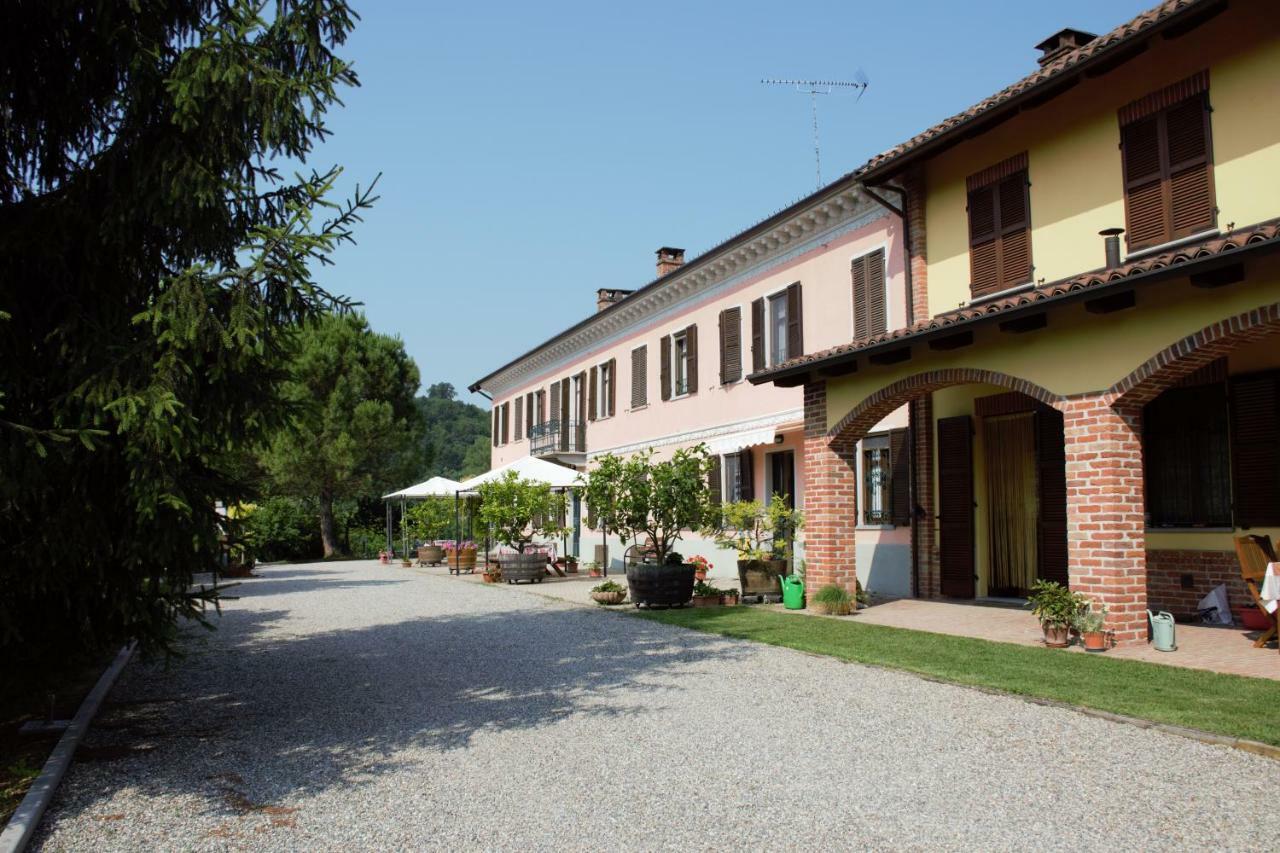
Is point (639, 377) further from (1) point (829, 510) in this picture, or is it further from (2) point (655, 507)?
(1) point (829, 510)

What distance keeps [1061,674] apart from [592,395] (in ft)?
62.5

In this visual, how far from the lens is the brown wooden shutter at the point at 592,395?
25219 mm

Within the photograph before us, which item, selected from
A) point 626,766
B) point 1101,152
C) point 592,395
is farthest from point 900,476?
point 592,395

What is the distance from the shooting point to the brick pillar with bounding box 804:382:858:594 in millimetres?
11523

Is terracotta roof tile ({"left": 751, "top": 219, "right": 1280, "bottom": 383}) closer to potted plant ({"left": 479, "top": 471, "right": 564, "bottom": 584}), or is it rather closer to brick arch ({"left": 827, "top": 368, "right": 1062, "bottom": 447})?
brick arch ({"left": 827, "top": 368, "right": 1062, "bottom": 447})

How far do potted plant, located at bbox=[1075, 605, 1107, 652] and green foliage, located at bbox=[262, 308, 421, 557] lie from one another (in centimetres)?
2743

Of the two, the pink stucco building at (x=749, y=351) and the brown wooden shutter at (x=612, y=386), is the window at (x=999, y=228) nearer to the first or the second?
the pink stucco building at (x=749, y=351)

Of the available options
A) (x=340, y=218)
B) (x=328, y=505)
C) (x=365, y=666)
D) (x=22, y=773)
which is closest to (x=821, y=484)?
(x=365, y=666)

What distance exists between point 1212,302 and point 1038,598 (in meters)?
2.93

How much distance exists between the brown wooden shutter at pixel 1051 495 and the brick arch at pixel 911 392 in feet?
3.50

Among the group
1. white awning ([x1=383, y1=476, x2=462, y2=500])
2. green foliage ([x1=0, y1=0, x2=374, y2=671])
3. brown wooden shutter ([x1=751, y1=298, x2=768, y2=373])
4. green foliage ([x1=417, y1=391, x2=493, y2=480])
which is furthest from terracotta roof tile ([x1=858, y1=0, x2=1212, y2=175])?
green foliage ([x1=417, y1=391, x2=493, y2=480])

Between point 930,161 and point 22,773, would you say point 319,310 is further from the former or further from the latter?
point 930,161

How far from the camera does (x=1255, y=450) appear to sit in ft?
30.2

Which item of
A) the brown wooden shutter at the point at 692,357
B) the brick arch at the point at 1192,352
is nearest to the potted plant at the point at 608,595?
the brown wooden shutter at the point at 692,357
